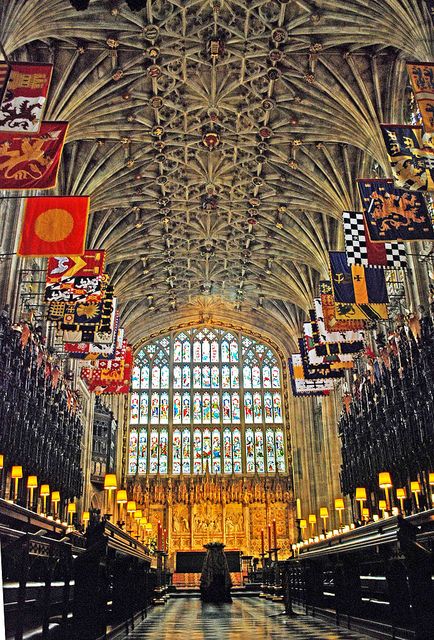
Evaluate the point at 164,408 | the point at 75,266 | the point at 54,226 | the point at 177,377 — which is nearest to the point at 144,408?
the point at 164,408

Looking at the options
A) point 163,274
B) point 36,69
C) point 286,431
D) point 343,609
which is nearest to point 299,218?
point 163,274

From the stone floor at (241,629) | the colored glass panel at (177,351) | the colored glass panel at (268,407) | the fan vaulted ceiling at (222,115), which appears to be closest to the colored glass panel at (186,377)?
the colored glass panel at (177,351)

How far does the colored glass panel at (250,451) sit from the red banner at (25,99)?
27654 mm

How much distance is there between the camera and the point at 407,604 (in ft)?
21.7

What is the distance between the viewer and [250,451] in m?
35.2

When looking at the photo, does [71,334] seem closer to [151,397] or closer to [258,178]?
[258,178]

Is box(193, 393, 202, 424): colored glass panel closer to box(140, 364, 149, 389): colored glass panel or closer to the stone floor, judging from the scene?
box(140, 364, 149, 389): colored glass panel

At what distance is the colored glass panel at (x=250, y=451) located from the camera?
34.8 m

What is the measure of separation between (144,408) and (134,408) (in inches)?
24.9

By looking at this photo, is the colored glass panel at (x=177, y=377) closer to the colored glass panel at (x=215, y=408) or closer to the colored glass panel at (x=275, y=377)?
the colored glass panel at (x=215, y=408)

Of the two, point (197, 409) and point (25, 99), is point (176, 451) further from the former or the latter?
point (25, 99)

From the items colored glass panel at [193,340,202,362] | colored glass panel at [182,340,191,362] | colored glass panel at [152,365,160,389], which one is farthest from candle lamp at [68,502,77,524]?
colored glass panel at [193,340,202,362]

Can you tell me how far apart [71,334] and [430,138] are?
12.3 metres

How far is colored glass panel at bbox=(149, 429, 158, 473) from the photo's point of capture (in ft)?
114
